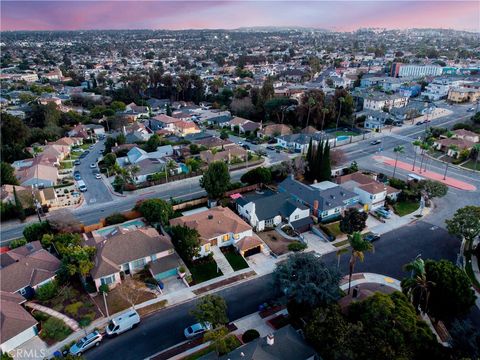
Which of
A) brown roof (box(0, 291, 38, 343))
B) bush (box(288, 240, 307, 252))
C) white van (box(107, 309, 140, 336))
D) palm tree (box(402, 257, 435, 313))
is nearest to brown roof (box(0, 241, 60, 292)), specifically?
brown roof (box(0, 291, 38, 343))

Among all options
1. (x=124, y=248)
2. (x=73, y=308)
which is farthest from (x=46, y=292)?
(x=124, y=248)

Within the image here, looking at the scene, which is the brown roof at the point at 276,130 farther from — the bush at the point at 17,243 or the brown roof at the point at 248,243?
the bush at the point at 17,243

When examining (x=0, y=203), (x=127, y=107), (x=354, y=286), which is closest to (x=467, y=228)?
(x=354, y=286)

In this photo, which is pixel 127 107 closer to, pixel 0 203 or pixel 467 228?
pixel 0 203

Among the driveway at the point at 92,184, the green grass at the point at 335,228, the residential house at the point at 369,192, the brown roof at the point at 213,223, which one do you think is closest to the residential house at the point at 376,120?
the residential house at the point at 369,192

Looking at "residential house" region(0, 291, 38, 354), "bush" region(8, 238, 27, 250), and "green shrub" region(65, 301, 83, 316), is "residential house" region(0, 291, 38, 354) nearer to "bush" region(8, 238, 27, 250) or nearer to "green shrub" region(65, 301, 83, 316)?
"green shrub" region(65, 301, 83, 316)
